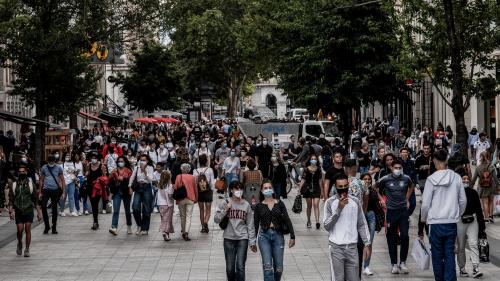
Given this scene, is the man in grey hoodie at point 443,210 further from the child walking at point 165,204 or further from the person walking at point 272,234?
the child walking at point 165,204

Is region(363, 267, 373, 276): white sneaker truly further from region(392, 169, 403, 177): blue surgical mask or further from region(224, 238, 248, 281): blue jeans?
region(224, 238, 248, 281): blue jeans

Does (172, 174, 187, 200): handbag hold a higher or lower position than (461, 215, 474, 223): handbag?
higher

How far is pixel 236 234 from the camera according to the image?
1338cm

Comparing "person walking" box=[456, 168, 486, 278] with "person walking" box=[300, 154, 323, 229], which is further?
"person walking" box=[300, 154, 323, 229]

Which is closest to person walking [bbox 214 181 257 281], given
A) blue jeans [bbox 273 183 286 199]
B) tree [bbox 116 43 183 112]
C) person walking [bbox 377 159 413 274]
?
person walking [bbox 377 159 413 274]

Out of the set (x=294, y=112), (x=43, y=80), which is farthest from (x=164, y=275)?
(x=294, y=112)

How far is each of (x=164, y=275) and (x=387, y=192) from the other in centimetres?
329

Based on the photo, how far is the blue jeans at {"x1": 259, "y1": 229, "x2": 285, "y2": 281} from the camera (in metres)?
13.0

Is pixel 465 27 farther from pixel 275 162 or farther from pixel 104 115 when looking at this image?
pixel 104 115

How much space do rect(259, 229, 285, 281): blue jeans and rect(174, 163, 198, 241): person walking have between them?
7.77 m

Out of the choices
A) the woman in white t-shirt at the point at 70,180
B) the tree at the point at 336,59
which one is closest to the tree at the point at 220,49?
the tree at the point at 336,59

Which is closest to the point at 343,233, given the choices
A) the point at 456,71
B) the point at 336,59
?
the point at 456,71

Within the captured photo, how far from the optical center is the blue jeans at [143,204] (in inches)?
848

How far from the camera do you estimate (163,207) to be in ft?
68.2
